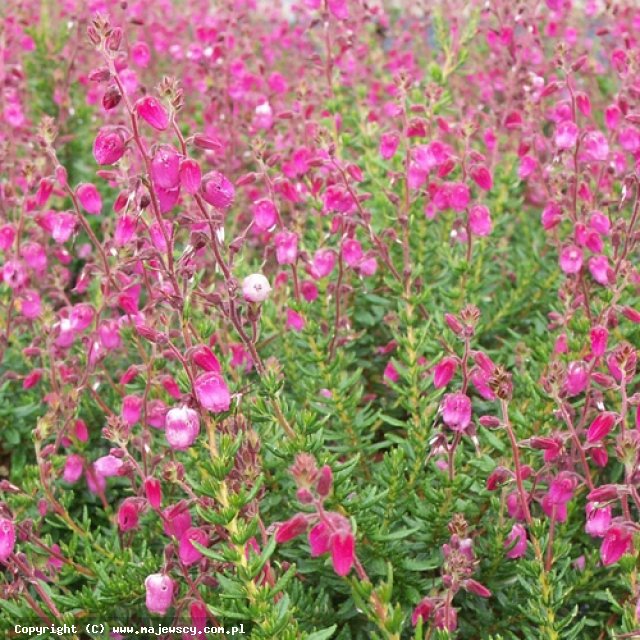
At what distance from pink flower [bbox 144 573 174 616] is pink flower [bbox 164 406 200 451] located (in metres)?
0.40

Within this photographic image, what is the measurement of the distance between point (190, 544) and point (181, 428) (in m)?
0.43

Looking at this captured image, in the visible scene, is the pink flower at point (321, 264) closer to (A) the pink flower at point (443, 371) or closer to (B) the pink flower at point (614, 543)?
(A) the pink flower at point (443, 371)

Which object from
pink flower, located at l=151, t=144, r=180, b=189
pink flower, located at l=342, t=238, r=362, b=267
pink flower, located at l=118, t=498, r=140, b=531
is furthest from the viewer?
pink flower, located at l=342, t=238, r=362, b=267

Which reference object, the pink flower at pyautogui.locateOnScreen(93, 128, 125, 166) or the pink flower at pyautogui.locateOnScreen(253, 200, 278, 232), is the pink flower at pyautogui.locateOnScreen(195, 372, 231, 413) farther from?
the pink flower at pyautogui.locateOnScreen(253, 200, 278, 232)

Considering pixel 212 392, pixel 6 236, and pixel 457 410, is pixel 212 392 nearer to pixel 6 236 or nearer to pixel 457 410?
pixel 457 410

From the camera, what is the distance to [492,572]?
2.66m

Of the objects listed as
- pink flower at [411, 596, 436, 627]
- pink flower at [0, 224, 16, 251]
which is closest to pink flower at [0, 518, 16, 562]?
pink flower at [411, 596, 436, 627]

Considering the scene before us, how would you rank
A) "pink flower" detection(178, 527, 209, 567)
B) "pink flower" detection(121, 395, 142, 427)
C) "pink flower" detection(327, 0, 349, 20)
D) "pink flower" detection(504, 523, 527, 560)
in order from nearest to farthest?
"pink flower" detection(178, 527, 209, 567) < "pink flower" detection(504, 523, 527, 560) < "pink flower" detection(121, 395, 142, 427) < "pink flower" detection(327, 0, 349, 20)

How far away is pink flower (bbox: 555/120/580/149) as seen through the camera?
3090mm

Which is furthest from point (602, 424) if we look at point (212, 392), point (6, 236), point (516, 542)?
point (6, 236)

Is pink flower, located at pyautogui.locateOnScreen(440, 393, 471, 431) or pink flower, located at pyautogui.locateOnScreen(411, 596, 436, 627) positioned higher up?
pink flower, located at pyautogui.locateOnScreen(440, 393, 471, 431)

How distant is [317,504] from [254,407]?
37.7 inches

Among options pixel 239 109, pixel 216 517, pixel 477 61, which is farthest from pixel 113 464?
pixel 477 61

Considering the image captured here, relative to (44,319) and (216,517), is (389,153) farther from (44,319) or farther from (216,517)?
(216,517)
